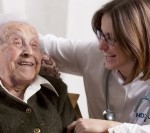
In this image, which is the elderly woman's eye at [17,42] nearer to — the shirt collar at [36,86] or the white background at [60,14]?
the shirt collar at [36,86]

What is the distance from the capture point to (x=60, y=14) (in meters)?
1.86

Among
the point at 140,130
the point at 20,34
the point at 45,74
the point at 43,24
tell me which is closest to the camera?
the point at 140,130

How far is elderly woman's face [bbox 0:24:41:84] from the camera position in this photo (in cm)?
109

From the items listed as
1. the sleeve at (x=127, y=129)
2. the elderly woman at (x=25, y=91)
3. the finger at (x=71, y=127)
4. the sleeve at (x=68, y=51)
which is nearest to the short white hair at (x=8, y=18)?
the elderly woman at (x=25, y=91)

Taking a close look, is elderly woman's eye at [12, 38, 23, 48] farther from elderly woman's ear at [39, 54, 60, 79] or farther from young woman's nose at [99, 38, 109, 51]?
young woman's nose at [99, 38, 109, 51]

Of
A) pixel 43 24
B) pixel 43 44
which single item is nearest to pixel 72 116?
pixel 43 44

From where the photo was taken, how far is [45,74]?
1308 millimetres

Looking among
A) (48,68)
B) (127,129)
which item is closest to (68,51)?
(48,68)

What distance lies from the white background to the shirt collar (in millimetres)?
541

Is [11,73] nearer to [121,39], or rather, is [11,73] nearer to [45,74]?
[45,74]

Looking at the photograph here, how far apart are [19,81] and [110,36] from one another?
40 centimetres

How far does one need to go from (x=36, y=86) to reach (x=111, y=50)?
1.11 feet

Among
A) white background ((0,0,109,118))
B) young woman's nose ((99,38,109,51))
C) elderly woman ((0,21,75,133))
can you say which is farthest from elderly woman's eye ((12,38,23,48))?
white background ((0,0,109,118))

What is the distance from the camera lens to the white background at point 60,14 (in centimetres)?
175
